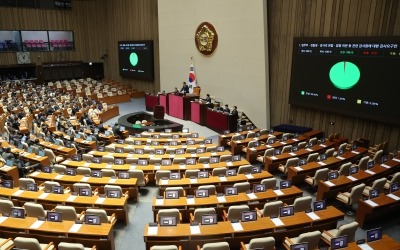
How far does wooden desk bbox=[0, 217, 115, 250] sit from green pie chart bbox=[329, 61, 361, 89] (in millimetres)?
11264

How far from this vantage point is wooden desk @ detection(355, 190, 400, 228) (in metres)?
7.41

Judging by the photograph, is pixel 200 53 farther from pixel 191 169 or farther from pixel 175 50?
pixel 191 169

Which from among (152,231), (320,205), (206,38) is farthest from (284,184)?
(206,38)

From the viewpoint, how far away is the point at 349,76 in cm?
1329

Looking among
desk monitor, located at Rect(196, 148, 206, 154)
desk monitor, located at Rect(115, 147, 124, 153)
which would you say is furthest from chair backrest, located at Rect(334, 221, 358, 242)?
desk monitor, located at Rect(115, 147, 124, 153)

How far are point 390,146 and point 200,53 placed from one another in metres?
12.5

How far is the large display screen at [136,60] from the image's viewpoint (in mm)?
25598

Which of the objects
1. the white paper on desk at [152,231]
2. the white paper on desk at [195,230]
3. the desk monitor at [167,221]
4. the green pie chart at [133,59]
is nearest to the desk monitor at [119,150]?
the desk monitor at [167,221]

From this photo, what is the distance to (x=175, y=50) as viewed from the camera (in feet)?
74.6

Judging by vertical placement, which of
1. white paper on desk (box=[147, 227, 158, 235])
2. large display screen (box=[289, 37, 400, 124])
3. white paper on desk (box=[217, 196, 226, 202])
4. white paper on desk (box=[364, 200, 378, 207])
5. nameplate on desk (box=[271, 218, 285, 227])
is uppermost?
large display screen (box=[289, 37, 400, 124])

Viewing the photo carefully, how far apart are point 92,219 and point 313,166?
6745mm

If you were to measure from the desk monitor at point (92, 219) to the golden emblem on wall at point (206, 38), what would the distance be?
15.0 metres

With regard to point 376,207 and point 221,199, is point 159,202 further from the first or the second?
point 376,207

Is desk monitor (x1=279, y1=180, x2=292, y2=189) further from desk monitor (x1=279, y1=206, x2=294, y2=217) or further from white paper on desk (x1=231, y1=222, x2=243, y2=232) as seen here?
white paper on desk (x1=231, y1=222, x2=243, y2=232)
